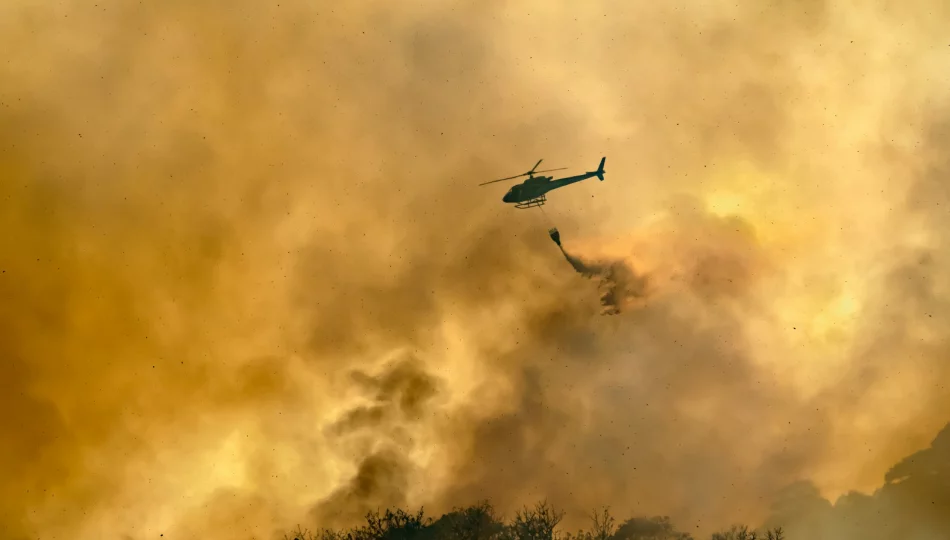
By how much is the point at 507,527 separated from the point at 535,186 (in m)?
20.9

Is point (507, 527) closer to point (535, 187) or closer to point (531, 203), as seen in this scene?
point (531, 203)

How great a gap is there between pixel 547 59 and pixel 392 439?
80.4 ft

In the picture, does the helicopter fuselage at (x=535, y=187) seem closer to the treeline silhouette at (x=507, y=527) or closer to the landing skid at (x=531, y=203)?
the landing skid at (x=531, y=203)

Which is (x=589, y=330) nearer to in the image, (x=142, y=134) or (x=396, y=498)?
(x=396, y=498)

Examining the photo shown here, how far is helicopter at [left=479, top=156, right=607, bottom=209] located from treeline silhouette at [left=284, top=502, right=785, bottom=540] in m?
18.4

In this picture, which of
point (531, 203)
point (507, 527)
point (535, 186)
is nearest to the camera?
point (535, 186)

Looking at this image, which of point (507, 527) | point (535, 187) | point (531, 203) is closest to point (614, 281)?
point (531, 203)

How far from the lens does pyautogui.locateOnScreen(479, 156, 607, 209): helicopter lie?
37.6m

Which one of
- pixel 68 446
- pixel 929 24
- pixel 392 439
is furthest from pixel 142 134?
pixel 929 24

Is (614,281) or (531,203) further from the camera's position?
(614,281)

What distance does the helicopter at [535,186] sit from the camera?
37562 mm

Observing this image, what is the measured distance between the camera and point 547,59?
121ft

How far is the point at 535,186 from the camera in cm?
3784

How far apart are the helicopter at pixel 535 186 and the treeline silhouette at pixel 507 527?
18.4m
